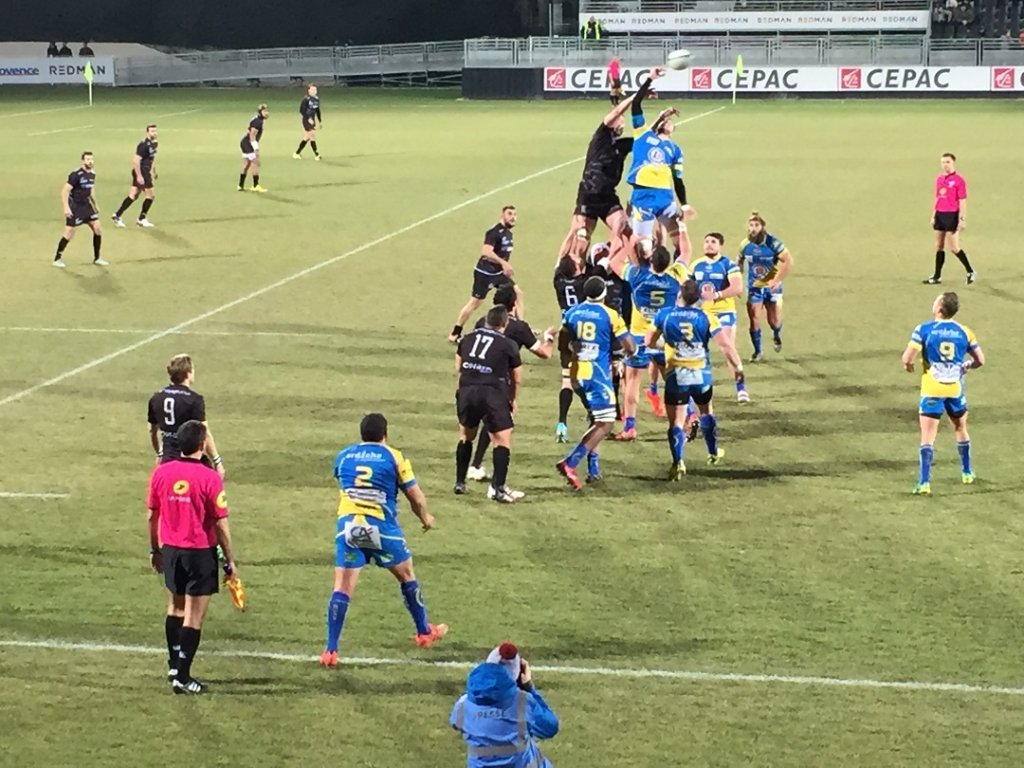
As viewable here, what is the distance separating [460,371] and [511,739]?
7.01 m

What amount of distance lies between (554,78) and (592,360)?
5353cm

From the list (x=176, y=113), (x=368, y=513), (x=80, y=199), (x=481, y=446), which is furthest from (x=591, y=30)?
(x=368, y=513)

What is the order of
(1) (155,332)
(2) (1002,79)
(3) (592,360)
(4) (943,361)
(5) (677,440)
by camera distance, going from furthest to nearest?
(2) (1002,79) → (1) (155,332) → (5) (677,440) → (3) (592,360) → (4) (943,361)

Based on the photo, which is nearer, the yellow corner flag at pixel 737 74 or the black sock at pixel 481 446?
the black sock at pixel 481 446

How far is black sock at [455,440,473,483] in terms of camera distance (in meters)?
14.8

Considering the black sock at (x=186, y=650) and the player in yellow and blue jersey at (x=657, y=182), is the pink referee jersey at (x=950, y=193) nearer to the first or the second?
the player in yellow and blue jersey at (x=657, y=182)

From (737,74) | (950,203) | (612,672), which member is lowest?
(612,672)

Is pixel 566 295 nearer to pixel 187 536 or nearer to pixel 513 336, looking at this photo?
pixel 513 336

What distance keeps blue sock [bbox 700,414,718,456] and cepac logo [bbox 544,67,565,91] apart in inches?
2067

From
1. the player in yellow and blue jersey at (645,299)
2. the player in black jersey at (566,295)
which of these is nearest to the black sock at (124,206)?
the player in black jersey at (566,295)

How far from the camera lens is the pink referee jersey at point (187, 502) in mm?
10188

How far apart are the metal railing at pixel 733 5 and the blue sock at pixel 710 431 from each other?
205 feet

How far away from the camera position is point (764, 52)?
66.9 meters

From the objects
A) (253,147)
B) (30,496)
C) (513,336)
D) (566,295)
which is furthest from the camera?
(253,147)
